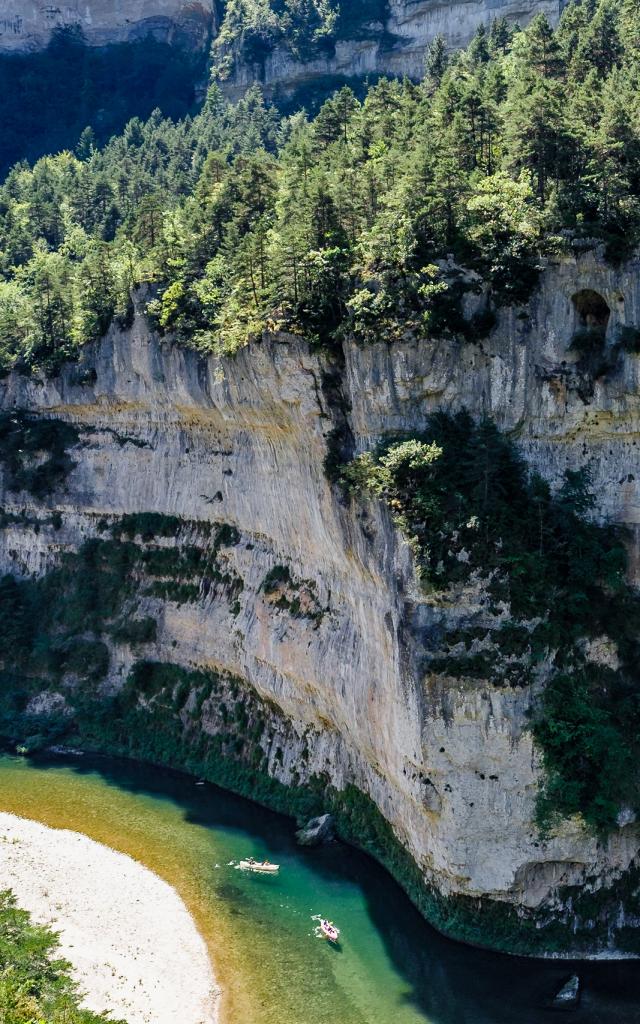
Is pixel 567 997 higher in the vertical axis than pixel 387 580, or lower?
lower

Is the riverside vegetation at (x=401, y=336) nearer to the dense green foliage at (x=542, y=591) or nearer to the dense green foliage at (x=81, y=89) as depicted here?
the dense green foliage at (x=542, y=591)

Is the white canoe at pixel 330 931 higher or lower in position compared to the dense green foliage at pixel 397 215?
lower

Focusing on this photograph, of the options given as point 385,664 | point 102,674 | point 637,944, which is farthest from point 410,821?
point 102,674

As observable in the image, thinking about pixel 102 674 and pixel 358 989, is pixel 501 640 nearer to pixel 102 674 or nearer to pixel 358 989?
pixel 358 989

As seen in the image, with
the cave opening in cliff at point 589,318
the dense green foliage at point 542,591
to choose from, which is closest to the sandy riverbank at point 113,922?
the dense green foliage at point 542,591

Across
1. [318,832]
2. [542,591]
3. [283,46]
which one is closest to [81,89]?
[283,46]

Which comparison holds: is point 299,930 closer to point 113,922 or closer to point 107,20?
point 113,922
